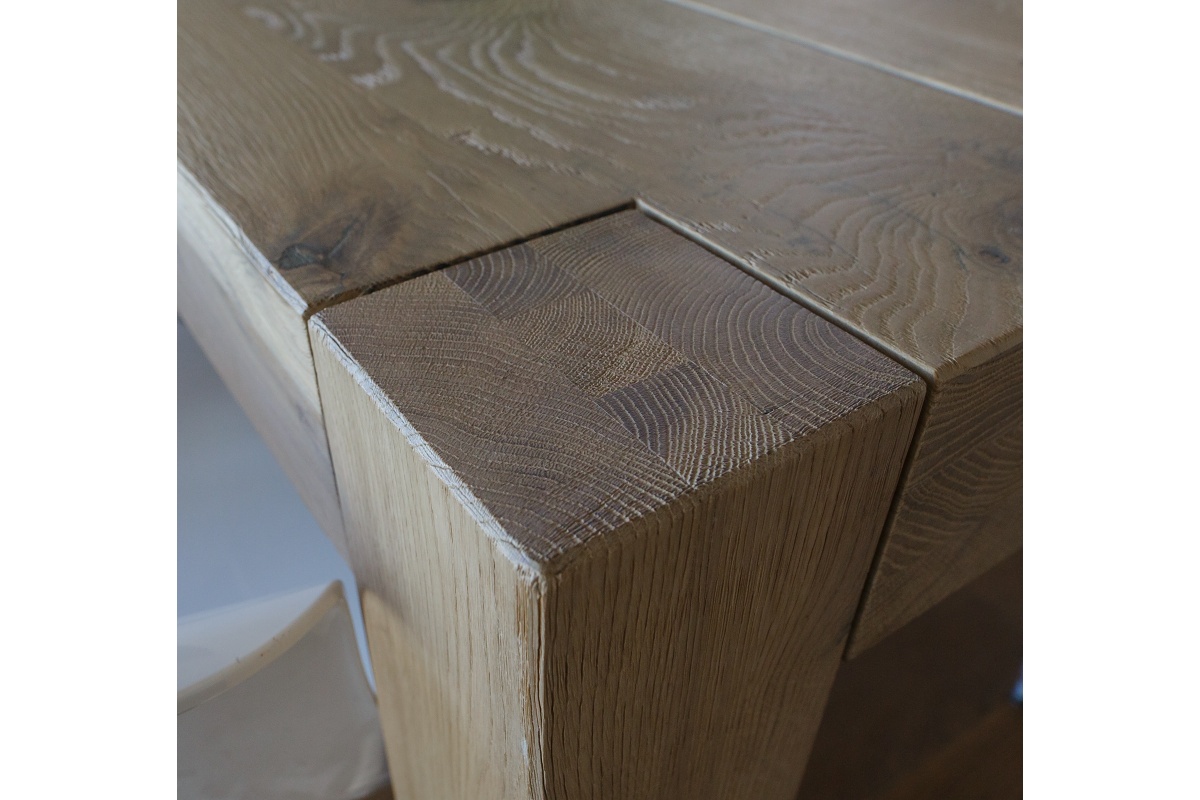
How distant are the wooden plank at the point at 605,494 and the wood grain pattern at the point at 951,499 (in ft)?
0.07

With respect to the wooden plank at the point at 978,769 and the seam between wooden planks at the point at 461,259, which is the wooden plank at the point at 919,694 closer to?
the wooden plank at the point at 978,769

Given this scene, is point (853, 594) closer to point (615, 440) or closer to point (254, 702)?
point (615, 440)

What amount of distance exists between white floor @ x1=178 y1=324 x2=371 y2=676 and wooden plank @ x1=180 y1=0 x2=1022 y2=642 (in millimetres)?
343

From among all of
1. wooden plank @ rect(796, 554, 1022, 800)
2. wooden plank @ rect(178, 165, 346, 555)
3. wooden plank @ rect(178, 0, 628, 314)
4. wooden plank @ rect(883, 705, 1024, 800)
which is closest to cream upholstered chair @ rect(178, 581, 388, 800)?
wooden plank @ rect(178, 165, 346, 555)

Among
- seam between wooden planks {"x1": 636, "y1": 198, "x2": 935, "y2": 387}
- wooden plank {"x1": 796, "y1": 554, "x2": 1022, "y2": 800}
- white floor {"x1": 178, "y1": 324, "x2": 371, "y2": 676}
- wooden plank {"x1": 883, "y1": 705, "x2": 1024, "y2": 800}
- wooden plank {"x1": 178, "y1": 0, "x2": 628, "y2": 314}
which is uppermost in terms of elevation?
wooden plank {"x1": 178, "y1": 0, "x2": 628, "y2": 314}

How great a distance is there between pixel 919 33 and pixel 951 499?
0.57m

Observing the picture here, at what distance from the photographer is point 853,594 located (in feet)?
1.48

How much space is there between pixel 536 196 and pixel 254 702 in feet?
1.23

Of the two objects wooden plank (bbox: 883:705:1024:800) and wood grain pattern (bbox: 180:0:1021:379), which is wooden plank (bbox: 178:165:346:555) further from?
wooden plank (bbox: 883:705:1024:800)

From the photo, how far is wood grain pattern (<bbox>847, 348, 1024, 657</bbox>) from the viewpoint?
0.41 metres

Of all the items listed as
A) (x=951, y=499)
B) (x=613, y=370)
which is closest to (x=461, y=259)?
(x=613, y=370)

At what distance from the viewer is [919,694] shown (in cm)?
96

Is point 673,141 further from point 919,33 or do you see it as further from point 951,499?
point 919,33

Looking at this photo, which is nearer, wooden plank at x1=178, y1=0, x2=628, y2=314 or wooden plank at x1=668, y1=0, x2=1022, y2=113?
wooden plank at x1=178, y1=0, x2=628, y2=314
